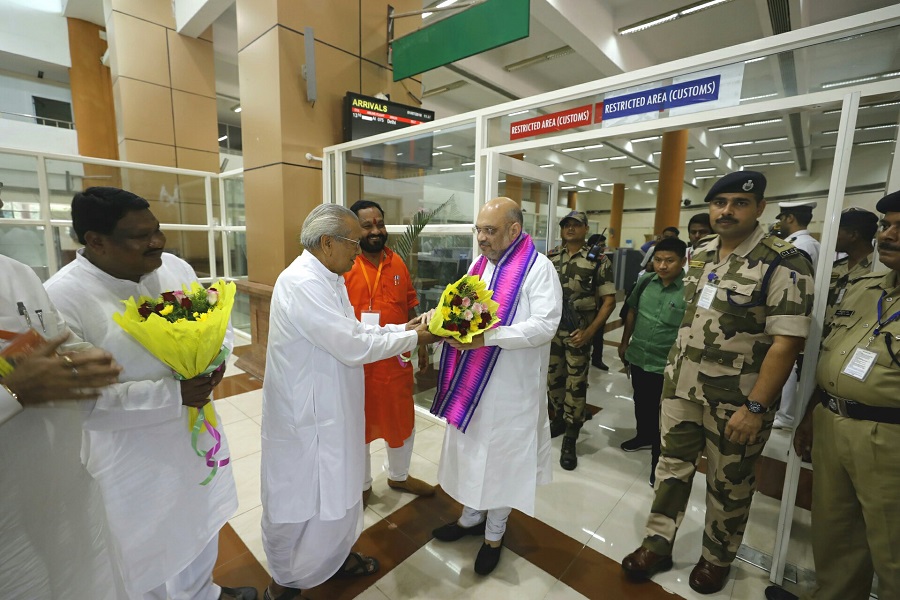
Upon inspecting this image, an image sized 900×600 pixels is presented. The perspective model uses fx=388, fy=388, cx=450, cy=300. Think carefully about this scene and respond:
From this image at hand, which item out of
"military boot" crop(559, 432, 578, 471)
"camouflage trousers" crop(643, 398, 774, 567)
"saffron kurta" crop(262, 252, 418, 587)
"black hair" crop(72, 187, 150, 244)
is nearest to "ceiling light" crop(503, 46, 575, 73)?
"military boot" crop(559, 432, 578, 471)

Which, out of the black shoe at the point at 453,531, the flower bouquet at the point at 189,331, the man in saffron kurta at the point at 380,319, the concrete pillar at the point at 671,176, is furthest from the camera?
the concrete pillar at the point at 671,176

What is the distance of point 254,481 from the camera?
2.78 m

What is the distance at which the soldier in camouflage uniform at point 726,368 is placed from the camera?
171 cm

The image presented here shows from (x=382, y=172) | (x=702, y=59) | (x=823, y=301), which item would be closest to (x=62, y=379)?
(x=823, y=301)

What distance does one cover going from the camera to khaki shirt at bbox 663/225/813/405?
5.53ft

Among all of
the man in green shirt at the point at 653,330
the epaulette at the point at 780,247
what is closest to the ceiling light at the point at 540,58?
the man in green shirt at the point at 653,330

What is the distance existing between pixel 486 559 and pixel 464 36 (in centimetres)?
375

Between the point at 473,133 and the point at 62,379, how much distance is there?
316cm

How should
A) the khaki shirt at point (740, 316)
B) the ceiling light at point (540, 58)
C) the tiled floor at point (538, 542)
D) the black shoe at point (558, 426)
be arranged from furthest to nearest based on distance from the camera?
1. the ceiling light at point (540, 58)
2. the black shoe at point (558, 426)
3. the tiled floor at point (538, 542)
4. the khaki shirt at point (740, 316)

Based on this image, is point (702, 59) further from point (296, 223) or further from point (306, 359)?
point (296, 223)

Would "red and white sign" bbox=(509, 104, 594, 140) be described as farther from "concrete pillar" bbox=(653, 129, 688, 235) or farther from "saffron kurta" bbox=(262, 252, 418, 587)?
"concrete pillar" bbox=(653, 129, 688, 235)

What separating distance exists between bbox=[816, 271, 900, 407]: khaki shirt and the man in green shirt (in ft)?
3.74

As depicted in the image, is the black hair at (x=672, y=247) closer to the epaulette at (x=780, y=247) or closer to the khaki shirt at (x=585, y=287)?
the khaki shirt at (x=585, y=287)

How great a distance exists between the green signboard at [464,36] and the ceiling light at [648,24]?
437 centimetres
